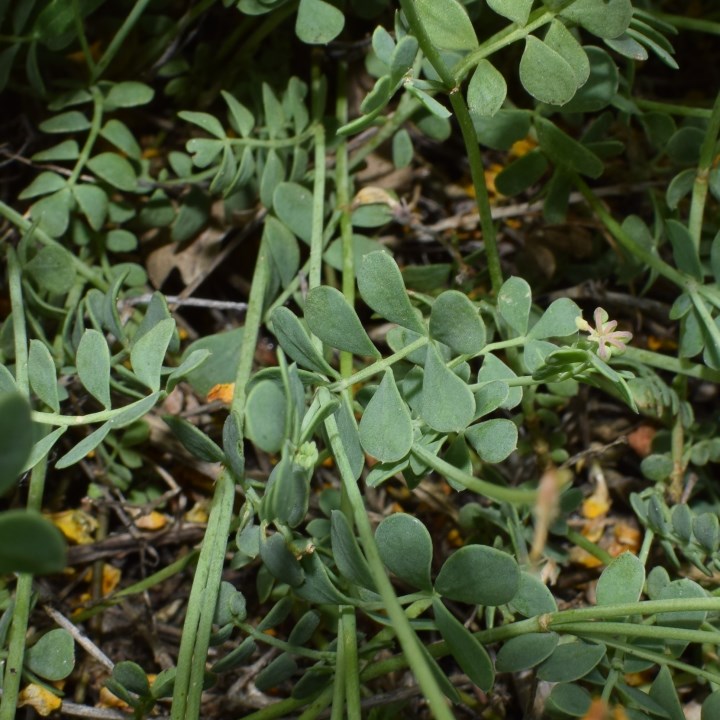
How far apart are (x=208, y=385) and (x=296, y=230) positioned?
0.33 m

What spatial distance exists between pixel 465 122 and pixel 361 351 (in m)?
0.37

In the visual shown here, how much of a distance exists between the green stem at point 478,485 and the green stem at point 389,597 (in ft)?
0.32

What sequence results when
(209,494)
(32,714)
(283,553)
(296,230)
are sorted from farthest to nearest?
1. (209,494)
2. (296,230)
3. (32,714)
4. (283,553)

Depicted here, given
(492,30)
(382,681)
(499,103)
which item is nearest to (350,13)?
(492,30)

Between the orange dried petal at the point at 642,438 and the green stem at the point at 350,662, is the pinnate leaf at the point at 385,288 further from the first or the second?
the orange dried petal at the point at 642,438

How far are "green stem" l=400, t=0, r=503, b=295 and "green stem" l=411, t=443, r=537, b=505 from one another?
1.43 feet

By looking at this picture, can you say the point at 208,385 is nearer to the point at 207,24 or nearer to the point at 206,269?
the point at 206,269

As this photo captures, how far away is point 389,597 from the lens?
2.94ft

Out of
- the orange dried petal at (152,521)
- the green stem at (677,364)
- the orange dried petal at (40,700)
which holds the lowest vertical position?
the orange dried petal at (40,700)

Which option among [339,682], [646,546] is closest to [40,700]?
[339,682]

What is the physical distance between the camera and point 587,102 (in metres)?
1.35

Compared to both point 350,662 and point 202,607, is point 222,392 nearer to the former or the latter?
point 202,607

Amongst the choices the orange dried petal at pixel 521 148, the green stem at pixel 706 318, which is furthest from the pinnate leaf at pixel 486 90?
the orange dried petal at pixel 521 148

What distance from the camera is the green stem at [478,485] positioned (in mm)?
667
